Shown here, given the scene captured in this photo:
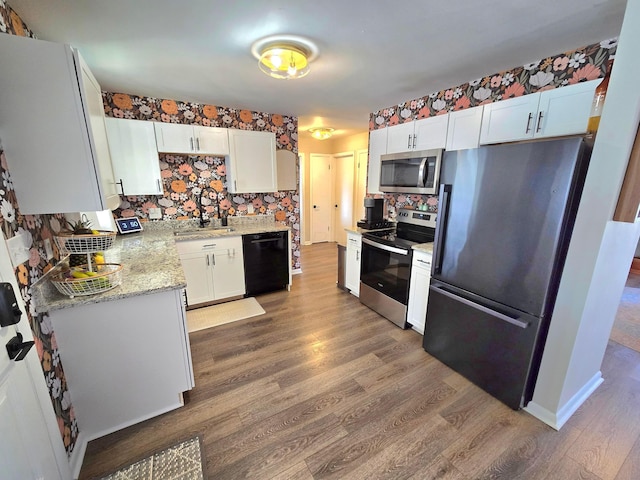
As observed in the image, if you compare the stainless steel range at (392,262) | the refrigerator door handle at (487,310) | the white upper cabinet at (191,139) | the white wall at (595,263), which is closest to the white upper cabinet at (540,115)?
the white wall at (595,263)

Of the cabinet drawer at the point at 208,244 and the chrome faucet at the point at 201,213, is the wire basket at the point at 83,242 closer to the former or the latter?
the cabinet drawer at the point at 208,244

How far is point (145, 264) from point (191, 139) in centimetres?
174

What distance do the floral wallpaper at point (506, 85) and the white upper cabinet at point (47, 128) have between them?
2.93 meters

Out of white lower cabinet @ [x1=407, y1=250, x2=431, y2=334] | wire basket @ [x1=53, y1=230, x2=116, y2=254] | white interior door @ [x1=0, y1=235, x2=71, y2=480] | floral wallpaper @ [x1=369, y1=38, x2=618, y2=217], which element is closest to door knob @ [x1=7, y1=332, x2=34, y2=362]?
white interior door @ [x1=0, y1=235, x2=71, y2=480]

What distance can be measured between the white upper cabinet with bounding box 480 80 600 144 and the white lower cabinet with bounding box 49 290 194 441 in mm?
2728

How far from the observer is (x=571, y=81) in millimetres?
1985

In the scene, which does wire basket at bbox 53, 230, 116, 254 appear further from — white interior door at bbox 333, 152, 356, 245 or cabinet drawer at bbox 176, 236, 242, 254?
white interior door at bbox 333, 152, 356, 245

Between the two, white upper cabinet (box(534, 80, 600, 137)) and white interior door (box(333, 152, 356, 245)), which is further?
white interior door (box(333, 152, 356, 245))

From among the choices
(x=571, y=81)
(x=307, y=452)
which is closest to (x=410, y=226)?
(x=571, y=81)

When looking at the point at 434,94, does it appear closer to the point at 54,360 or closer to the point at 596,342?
the point at 596,342

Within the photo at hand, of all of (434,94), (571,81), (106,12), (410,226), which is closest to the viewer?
(106,12)

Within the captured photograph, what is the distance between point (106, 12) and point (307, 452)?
8.89ft

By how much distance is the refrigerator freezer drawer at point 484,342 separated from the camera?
1706 mm

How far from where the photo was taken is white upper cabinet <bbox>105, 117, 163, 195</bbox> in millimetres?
2761
